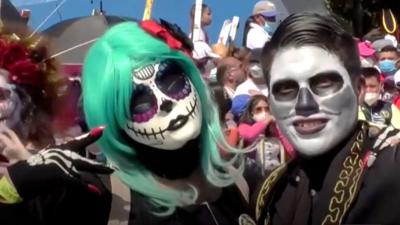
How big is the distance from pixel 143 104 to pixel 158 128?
76 millimetres

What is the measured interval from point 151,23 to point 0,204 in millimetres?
677

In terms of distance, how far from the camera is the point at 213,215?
258cm

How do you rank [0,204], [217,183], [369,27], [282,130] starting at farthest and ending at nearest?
1. [369,27]
2. [217,183]
3. [282,130]
4. [0,204]

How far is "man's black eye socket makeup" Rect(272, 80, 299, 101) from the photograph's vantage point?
7.79 feet

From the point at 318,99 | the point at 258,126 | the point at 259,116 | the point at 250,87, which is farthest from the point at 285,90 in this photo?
the point at 250,87

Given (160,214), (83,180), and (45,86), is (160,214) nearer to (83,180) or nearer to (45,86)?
(83,180)

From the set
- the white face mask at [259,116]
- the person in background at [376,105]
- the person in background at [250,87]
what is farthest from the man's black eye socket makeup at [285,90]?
the person in background at [250,87]

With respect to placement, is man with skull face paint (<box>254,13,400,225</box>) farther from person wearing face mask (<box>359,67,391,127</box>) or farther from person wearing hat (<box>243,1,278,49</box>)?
person wearing hat (<box>243,1,278,49</box>)

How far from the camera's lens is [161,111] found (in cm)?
253

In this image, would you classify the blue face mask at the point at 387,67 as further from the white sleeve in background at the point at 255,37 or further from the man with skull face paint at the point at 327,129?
the man with skull face paint at the point at 327,129

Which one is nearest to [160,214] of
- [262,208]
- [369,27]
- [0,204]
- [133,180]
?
[133,180]

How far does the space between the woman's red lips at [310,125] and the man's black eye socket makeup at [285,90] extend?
0.22 ft

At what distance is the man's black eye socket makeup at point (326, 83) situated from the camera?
235cm

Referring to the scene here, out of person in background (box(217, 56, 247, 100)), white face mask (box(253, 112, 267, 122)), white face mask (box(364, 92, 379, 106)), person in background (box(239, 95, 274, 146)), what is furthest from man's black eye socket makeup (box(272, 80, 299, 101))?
person in background (box(217, 56, 247, 100))
